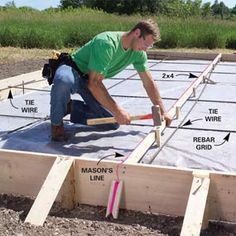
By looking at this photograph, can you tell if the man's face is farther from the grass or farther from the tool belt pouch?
the grass

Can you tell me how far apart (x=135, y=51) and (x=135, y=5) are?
114 ft

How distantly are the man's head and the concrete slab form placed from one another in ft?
3.03

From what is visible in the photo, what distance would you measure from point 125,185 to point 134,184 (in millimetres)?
59

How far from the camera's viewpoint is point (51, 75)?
398 centimetres

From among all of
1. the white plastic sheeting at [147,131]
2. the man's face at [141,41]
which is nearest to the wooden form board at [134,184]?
the white plastic sheeting at [147,131]

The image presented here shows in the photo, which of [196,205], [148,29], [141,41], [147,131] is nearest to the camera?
[196,205]

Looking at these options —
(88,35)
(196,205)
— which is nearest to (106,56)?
(196,205)

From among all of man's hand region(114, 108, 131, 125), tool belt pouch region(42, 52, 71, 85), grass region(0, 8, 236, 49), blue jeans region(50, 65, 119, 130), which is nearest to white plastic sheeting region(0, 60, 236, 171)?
blue jeans region(50, 65, 119, 130)

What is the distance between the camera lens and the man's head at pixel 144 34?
133 inches

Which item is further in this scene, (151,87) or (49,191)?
(151,87)

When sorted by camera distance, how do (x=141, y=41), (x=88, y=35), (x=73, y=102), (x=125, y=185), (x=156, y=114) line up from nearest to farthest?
(x=125, y=185), (x=141, y=41), (x=156, y=114), (x=73, y=102), (x=88, y=35)

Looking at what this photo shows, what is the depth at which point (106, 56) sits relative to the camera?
343cm

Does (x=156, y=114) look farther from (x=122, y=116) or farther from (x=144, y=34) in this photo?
(x=144, y=34)

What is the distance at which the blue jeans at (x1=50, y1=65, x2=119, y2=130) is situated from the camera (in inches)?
144
